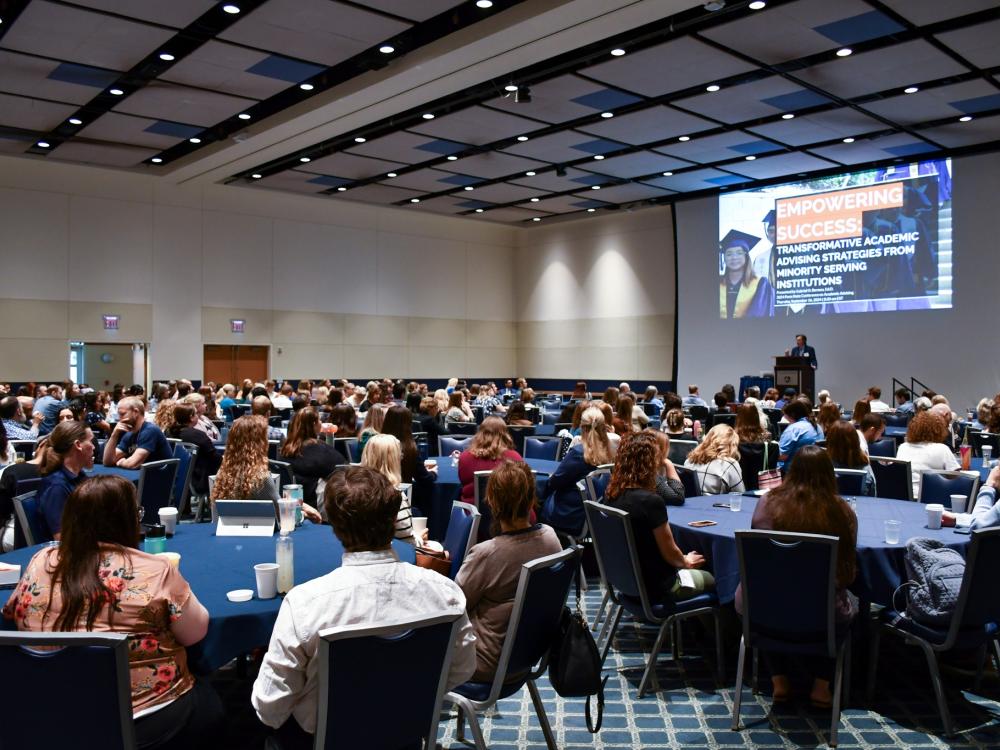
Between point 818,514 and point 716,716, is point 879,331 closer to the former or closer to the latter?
point 818,514

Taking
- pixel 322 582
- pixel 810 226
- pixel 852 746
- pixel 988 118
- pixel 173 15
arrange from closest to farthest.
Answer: pixel 322 582
pixel 852 746
pixel 173 15
pixel 988 118
pixel 810 226

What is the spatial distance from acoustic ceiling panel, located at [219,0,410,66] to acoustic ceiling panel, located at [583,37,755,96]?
2864mm

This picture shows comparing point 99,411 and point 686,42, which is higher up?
point 686,42

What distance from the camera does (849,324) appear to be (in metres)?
16.3

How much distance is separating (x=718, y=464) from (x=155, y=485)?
4021 mm

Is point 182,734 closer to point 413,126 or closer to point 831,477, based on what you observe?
point 831,477

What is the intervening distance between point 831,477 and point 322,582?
8.08ft

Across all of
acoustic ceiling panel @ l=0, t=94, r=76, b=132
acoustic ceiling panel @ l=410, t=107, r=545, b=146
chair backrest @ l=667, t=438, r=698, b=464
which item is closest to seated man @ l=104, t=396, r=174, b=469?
chair backrest @ l=667, t=438, r=698, b=464

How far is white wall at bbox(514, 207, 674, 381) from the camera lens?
20578mm

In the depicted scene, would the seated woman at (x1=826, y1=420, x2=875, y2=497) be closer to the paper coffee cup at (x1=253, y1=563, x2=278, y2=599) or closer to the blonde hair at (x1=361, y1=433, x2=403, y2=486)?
the blonde hair at (x1=361, y1=433, x2=403, y2=486)

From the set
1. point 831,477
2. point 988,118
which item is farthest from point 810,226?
point 831,477

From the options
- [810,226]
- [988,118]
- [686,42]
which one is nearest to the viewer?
[686,42]

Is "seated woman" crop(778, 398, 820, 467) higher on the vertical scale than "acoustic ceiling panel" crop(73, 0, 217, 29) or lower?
lower

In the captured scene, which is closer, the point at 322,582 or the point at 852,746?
the point at 322,582
